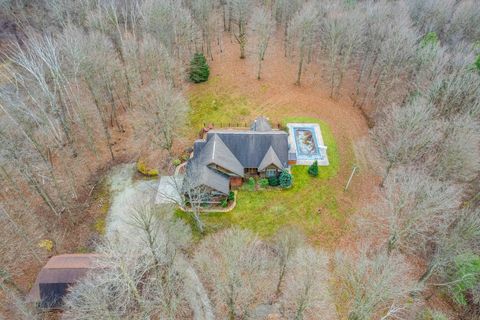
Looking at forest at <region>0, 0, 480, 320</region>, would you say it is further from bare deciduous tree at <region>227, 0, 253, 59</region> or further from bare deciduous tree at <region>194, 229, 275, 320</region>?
bare deciduous tree at <region>227, 0, 253, 59</region>

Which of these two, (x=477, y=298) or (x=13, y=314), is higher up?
(x=477, y=298)

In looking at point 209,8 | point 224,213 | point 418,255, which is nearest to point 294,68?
point 209,8

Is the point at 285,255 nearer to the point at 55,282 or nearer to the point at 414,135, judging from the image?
the point at 414,135

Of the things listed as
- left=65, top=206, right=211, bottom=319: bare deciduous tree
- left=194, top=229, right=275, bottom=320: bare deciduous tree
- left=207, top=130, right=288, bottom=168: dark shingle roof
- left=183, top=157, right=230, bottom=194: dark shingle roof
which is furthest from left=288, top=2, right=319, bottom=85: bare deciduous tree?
left=65, top=206, right=211, bottom=319: bare deciduous tree

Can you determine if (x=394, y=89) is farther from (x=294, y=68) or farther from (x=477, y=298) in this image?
(x=477, y=298)

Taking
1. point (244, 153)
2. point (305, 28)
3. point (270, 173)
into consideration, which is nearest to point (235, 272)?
point (270, 173)

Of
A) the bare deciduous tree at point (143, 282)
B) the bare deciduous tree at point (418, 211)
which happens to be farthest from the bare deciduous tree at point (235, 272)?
the bare deciduous tree at point (418, 211)

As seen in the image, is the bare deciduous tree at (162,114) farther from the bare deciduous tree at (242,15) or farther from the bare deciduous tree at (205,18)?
the bare deciduous tree at (242,15)

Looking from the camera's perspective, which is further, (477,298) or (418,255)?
(418,255)
